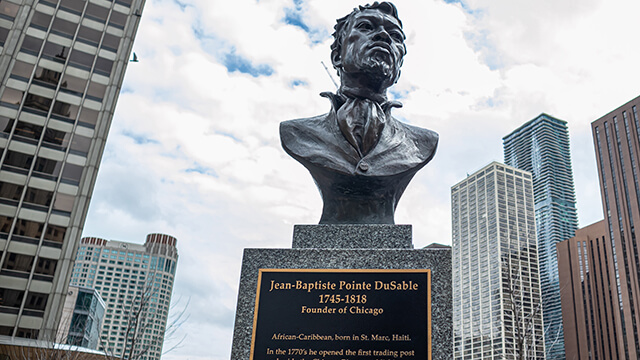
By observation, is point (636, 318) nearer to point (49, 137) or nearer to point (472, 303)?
point (472, 303)

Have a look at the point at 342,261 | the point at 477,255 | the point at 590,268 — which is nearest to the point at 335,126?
the point at 342,261

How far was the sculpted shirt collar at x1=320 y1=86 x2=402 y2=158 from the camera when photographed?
696 centimetres

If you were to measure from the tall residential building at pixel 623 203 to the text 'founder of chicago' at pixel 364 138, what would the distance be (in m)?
91.6

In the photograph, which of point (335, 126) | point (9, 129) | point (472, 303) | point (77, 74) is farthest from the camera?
point (472, 303)

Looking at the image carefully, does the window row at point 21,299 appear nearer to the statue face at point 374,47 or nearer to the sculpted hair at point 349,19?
the sculpted hair at point 349,19

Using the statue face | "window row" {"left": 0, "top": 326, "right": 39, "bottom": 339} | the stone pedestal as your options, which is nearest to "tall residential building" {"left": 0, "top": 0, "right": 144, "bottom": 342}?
"window row" {"left": 0, "top": 326, "right": 39, "bottom": 339}

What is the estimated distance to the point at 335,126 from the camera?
7281 mm

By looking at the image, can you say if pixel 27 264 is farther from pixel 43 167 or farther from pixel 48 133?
pixel 48 133

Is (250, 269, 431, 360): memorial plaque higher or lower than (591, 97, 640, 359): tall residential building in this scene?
lower

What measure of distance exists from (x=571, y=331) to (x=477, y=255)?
32.1 metres

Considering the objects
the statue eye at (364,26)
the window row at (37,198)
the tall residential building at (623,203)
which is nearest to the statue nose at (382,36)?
the statue eye at (364,26)

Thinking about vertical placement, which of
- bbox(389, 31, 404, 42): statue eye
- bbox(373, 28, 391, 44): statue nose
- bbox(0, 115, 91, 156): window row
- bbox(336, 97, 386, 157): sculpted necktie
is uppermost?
→ bbox(0, 115, 91, 156): window row

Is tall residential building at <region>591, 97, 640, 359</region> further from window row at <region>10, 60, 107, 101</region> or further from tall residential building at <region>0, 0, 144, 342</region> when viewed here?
window row at <region>10, 60, 107, 101</region>

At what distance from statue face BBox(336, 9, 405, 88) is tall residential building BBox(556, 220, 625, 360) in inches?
4095
